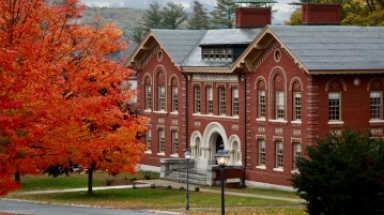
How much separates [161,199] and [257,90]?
32.8 feet

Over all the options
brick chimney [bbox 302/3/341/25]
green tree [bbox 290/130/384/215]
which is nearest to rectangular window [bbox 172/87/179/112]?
brick chimney [bbox 302/3/341/25]

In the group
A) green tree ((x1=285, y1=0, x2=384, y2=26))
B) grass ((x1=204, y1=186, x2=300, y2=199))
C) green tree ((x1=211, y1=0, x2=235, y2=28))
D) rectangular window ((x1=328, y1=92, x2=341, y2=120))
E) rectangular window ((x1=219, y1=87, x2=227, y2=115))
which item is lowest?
grass ((x1=204, y1=186, x2=300, y2=199))

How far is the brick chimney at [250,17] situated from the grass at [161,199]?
40.8ft

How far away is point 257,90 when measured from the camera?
6688 cm

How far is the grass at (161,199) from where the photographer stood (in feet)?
172

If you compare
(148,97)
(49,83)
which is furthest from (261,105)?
(49,83)

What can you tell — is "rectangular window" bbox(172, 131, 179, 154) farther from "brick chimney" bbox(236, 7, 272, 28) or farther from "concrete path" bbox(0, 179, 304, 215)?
"concrete path" bbox(0, 179, 304, 215)

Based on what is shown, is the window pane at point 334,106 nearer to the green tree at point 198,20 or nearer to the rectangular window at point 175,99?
the rectangular window at point 175,99

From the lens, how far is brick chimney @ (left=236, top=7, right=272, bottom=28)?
243ft

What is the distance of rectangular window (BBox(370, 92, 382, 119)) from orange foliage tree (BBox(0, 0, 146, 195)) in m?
20.5

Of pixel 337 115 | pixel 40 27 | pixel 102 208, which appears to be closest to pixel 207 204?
pixel 102 208

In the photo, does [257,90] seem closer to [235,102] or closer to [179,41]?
[235,102]

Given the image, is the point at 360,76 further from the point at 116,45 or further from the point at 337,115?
Answer: the point at 116,45

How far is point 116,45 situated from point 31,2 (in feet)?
31.2
